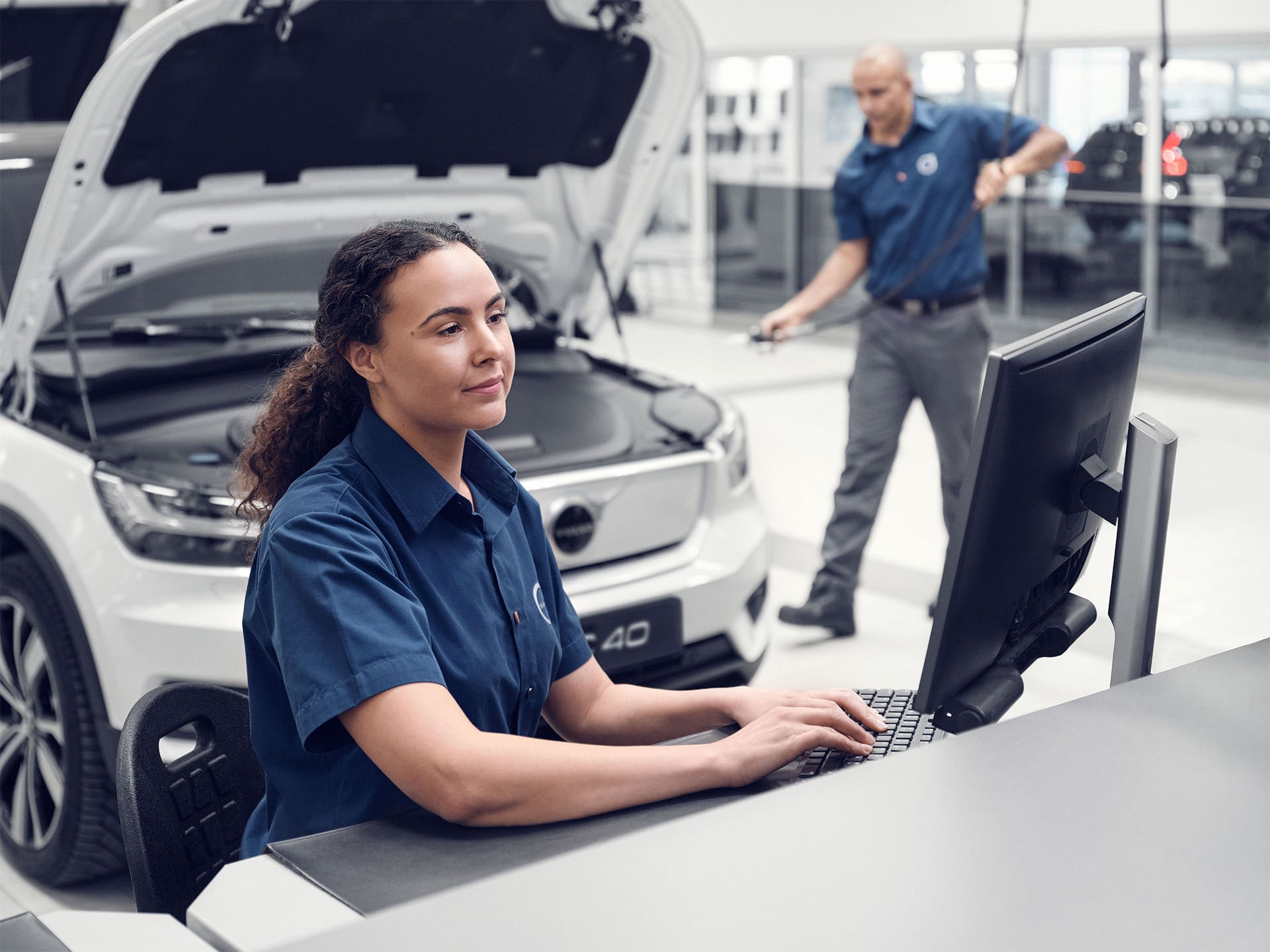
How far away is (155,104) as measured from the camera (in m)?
2.64

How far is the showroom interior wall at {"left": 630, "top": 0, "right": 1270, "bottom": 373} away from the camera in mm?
7574

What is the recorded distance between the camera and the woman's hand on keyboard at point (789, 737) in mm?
1447

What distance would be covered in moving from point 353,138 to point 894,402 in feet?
6.18

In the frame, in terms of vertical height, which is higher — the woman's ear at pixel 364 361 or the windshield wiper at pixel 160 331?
the woman's ear at pixel 364 361

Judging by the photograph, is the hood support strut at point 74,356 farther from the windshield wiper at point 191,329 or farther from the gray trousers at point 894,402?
the gray trousers at point 894,402

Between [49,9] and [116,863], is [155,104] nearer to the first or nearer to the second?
[116,863]

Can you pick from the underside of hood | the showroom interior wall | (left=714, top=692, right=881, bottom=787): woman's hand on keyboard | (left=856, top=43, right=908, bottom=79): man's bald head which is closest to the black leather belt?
(left=856, top=43, right=908, bottom=79): man's bald head

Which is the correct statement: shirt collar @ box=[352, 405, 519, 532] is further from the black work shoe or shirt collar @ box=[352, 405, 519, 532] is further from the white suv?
the black work shoe

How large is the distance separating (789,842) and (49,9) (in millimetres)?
5178

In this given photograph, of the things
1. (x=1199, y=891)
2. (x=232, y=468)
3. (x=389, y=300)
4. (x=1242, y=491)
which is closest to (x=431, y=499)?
(x=389, y=300)

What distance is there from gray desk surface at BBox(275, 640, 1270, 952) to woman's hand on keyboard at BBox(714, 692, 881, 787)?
0.70ft

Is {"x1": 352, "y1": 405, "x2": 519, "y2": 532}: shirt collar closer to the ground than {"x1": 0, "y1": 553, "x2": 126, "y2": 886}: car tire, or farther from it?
farther from it

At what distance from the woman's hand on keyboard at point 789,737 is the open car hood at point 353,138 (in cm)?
164

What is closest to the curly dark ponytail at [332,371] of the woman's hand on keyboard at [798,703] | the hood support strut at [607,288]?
the woman's hand on keyboard at [798,703]
